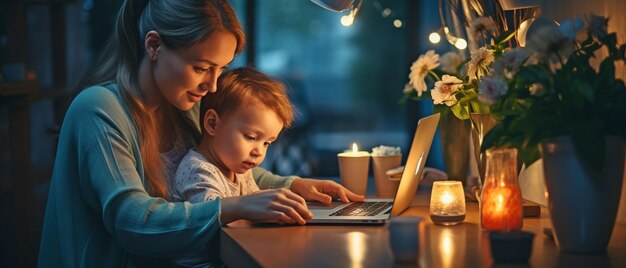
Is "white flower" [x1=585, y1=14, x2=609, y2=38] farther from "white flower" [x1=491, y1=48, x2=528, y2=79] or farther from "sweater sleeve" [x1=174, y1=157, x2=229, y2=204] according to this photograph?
"sweater sleeve" [x1=174, y1=157, x2=229, y2=204]

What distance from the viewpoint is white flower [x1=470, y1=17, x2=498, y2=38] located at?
6.22 feet

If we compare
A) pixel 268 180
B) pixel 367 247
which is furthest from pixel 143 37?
pixel 367 247

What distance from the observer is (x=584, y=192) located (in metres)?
1.32

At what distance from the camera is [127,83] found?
1.90 meters

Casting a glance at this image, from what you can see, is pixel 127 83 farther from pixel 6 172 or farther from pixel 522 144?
pixel 6 172

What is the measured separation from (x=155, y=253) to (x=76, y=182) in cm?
26

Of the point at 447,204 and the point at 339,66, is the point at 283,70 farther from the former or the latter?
the point at 447,204

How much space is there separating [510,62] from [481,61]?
284 millimetres

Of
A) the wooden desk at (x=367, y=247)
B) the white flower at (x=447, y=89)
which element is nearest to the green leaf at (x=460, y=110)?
the white flower at (x=447, y=89)

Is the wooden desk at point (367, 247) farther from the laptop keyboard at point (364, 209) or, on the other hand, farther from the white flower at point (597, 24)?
the white flower at point (597, 24)

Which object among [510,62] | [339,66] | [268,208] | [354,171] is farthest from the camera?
[339,66]

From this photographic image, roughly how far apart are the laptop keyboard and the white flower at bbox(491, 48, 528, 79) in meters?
0.41

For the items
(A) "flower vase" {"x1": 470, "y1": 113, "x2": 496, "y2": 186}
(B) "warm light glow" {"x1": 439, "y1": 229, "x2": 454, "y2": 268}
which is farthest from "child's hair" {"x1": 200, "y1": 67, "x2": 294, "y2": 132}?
(B) "warm light glow" {"x1": 439, "y1": 229, "x2": 454, "y2": 268}

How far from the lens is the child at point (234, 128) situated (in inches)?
73.8
